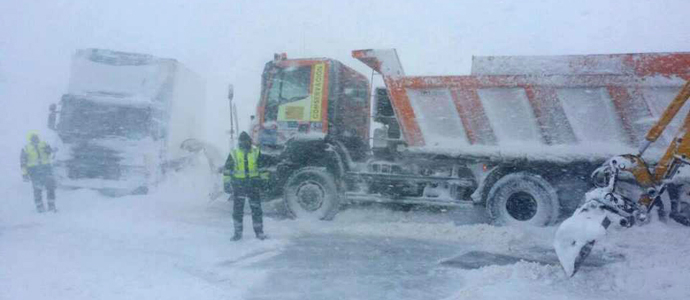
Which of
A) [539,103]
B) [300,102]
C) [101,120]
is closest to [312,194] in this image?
[300,102]

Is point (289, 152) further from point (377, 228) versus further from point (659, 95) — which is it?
point (659, 95)

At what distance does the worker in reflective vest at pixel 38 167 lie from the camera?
28.7ft

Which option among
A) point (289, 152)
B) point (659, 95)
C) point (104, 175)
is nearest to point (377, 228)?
point (289, 152)

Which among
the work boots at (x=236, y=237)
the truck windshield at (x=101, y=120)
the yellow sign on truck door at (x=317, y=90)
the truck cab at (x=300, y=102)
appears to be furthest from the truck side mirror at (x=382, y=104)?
the truck windshield at (x=101, y=120)

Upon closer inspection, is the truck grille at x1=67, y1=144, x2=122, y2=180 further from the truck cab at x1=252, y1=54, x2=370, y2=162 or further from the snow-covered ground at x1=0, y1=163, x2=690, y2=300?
the truck cab at x1=252, y1=54, x2=370, y2=162

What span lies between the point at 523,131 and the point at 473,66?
1107mm

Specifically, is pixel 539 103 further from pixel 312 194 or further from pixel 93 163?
pixel 93 163

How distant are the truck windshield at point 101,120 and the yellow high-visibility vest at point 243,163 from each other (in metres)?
4.85

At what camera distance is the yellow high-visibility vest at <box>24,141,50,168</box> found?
8.74 meters

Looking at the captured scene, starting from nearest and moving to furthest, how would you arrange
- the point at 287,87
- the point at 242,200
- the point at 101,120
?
the point at 242,200, the point at 287,87, the point at 101,120

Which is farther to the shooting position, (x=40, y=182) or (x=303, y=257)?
(x=40, y=182)

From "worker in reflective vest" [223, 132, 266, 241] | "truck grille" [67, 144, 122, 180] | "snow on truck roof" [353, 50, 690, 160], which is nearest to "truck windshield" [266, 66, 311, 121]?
"snow on truck roof" [353, 50, 690, 160]

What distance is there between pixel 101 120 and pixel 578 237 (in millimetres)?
9028

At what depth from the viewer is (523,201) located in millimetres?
7223
